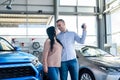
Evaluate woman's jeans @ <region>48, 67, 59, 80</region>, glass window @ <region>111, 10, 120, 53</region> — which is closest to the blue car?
woman's jeans @ <region>48, 67, 59, 80</region>

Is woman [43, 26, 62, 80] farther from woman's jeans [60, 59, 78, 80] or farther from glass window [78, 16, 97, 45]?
glass window [78, 16, 97, 45]

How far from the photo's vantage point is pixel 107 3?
18141 mm

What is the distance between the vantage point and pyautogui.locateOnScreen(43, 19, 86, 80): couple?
473 centimetres

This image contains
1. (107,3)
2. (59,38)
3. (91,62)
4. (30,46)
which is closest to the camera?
(59,38)

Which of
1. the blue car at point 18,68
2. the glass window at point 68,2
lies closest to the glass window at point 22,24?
the glass window at point 68,2

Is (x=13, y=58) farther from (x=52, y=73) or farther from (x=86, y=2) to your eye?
(x=86, y=2)

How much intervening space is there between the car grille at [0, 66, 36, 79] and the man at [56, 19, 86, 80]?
60 cm

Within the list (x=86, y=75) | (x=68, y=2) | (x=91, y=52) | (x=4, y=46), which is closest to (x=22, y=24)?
(x=68, y=2)

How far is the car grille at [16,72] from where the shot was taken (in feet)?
15.3

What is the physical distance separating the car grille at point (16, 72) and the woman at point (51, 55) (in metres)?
0.31

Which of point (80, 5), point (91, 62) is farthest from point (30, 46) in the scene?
point (91, 62)

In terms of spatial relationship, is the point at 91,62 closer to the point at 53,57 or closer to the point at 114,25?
the point at 53,57

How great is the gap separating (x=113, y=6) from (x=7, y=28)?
6281 millimetres

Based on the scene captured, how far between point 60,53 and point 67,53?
15.8 inches
